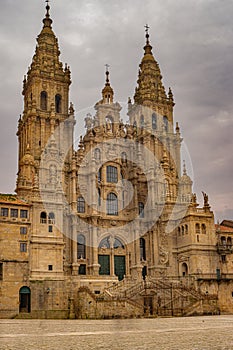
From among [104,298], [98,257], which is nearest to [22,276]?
[104,298]

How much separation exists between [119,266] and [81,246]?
669 cm

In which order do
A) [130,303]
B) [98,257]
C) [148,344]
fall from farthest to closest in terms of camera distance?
[98,257] < [130,303] < [148,344]

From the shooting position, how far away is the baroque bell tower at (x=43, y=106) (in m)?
67.7

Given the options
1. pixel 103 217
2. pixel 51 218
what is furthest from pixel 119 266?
pixel 51 218

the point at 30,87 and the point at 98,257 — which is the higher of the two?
the point at 30,87

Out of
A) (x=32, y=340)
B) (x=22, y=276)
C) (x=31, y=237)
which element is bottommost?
(x=32, y=340)

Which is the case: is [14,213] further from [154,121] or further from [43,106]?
[154,121]

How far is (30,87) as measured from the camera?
72.8 m

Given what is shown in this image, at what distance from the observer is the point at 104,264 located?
66938 millimetres

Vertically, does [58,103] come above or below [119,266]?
above

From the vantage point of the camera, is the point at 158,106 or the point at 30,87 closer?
the point at 30,87

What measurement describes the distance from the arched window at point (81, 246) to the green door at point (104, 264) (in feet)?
8.62

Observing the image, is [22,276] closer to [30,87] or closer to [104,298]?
[104,298]

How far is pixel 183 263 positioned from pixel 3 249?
87.3 feet
